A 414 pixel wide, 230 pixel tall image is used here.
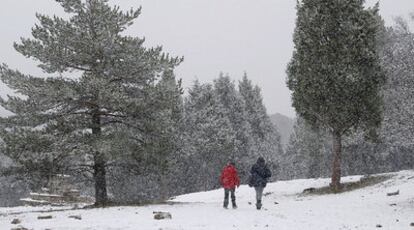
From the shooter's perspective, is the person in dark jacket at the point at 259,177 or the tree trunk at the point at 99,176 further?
the tree trunk at the point at 99,176

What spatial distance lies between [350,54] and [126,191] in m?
39.8

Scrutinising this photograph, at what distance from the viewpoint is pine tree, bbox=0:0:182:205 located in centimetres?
2242

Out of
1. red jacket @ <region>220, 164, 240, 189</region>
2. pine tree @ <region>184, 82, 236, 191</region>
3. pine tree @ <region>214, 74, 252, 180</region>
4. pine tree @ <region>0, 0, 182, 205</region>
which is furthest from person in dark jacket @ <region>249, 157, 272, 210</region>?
pine tree @ <region>214, 74, 252, 180</region>

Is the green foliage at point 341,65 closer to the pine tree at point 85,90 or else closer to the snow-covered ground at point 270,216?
the snow-covered ground at point 270,216

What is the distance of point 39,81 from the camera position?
76.1 feet

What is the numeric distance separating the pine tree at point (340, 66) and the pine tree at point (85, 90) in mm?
9894

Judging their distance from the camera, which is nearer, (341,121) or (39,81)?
(39,81)

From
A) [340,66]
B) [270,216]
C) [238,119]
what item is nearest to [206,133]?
[238,119]

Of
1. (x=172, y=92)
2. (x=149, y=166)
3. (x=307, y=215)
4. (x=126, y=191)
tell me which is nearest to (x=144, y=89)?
(x=172, y=92)

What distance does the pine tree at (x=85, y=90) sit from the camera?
73.6 feet

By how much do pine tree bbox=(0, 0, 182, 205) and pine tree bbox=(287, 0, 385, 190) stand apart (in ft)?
32.5

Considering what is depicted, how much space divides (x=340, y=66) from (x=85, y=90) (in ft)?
48.4

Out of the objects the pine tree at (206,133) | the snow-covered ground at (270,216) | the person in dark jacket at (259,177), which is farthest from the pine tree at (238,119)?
the person in dark jacket at (259,177)

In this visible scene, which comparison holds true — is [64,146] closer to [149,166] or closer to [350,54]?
[149,166]
